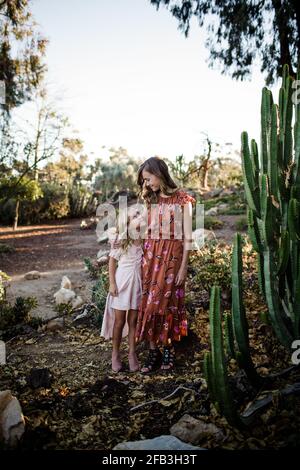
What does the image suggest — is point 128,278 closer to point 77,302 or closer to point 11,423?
point 11,423

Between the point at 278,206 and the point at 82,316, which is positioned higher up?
the point at 278,206

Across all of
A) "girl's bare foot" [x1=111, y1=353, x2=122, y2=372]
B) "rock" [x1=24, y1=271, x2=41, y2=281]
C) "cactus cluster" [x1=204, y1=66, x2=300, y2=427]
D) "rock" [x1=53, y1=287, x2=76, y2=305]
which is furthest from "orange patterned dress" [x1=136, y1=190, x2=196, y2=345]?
"rock" [x1=24, y1=271, x2=41, y2=281]

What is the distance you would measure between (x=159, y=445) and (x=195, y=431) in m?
0.26

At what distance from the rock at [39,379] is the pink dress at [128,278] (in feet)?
2.30

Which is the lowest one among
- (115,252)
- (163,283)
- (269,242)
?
(163,283)

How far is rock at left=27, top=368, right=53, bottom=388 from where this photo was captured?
2.88 metres

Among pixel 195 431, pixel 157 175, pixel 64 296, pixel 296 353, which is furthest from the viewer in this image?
pixel 64 296

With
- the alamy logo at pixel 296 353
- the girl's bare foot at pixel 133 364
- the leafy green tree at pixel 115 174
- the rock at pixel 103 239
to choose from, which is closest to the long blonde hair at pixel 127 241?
the girl's bare foot at pixel 133 364

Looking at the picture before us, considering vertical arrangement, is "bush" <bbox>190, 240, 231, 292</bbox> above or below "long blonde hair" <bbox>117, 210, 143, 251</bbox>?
below

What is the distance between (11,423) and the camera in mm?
2230

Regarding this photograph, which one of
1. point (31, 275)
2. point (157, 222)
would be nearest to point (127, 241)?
point (157, 222)

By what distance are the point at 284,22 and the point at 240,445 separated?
20.0 feet

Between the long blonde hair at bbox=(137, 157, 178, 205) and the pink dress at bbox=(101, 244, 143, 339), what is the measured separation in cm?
41

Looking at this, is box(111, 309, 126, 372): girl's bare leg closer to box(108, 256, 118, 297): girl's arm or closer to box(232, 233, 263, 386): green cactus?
box(108, 256, 118, 297): girl's arm
